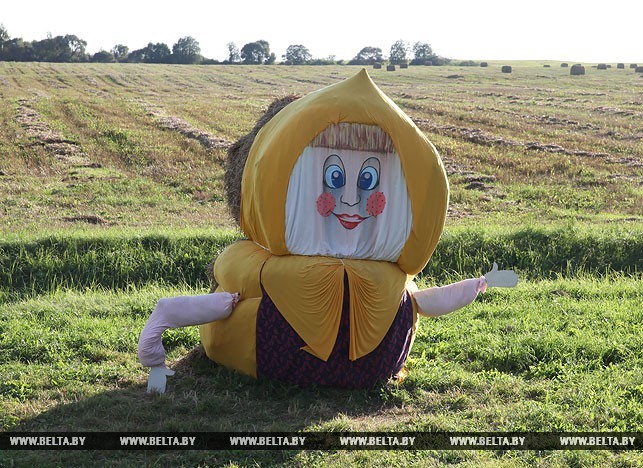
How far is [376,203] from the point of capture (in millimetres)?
5891

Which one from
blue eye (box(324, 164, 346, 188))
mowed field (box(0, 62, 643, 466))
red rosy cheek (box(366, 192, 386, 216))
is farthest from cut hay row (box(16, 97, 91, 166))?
red rosy cheek (box(366, 192, 386, 216))

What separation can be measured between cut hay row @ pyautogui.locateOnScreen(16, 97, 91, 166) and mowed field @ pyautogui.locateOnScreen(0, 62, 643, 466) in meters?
0.13

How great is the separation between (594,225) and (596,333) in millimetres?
4968

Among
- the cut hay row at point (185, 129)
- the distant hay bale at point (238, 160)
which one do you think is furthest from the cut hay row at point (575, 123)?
the distant hay bale at point (238, 160)

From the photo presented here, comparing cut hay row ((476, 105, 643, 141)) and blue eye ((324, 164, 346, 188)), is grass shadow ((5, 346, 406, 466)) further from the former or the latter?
cut hay row ((476, 105, 643, 141))

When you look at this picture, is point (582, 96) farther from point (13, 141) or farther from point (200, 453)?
point (200, 453)

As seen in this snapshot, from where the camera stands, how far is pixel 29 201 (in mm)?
13719

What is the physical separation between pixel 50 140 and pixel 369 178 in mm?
16058

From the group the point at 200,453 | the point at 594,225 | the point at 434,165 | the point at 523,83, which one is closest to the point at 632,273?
the point at 594,225

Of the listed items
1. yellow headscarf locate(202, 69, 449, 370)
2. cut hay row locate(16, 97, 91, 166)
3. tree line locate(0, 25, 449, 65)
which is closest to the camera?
yellow headscarf locate(202, 69, 449, 370)

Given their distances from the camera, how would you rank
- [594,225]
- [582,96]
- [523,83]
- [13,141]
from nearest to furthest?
[594,225]
[13,141]
[582,96]
[523,83]

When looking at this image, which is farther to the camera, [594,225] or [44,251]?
[594,225]

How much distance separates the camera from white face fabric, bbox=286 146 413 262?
5863 millimetres

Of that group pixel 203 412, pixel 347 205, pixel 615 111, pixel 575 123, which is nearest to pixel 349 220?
pixel 347 205
